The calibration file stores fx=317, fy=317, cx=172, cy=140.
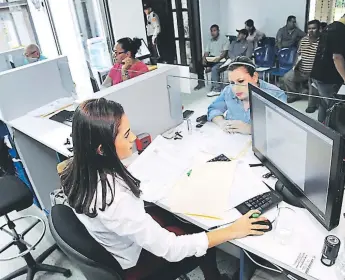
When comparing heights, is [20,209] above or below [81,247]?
below

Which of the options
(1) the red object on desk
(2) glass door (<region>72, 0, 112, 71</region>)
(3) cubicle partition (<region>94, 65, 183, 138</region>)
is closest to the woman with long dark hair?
(3) cubicle partition (<region>94, 65, 183, 138</region>)

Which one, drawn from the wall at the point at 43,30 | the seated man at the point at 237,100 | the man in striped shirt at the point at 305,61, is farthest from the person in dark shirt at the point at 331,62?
the wall at the point at 43,30

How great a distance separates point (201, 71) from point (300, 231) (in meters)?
4.12

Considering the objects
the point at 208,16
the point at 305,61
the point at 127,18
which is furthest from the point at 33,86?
the point at 208,16

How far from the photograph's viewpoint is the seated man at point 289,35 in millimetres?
4688

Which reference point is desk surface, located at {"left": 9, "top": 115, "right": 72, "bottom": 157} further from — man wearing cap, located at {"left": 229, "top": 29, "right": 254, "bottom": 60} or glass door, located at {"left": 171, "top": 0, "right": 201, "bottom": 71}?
man wearing cap, located at {"left": 229, "top": 29, "right": 254, "bottom": 60}

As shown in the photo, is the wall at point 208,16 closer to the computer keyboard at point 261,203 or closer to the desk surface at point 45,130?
the desk surface at point 45,130

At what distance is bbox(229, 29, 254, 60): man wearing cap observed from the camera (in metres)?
4.89

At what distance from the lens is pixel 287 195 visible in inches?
48.9

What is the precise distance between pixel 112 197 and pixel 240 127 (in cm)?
98

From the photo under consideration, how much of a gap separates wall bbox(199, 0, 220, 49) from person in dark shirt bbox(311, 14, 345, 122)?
2915 millimetres

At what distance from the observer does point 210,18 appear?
5.68 m

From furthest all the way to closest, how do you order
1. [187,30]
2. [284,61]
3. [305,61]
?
[187,30] → [284,61] → [305,61]

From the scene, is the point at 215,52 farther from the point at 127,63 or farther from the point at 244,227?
the point at 244,227
